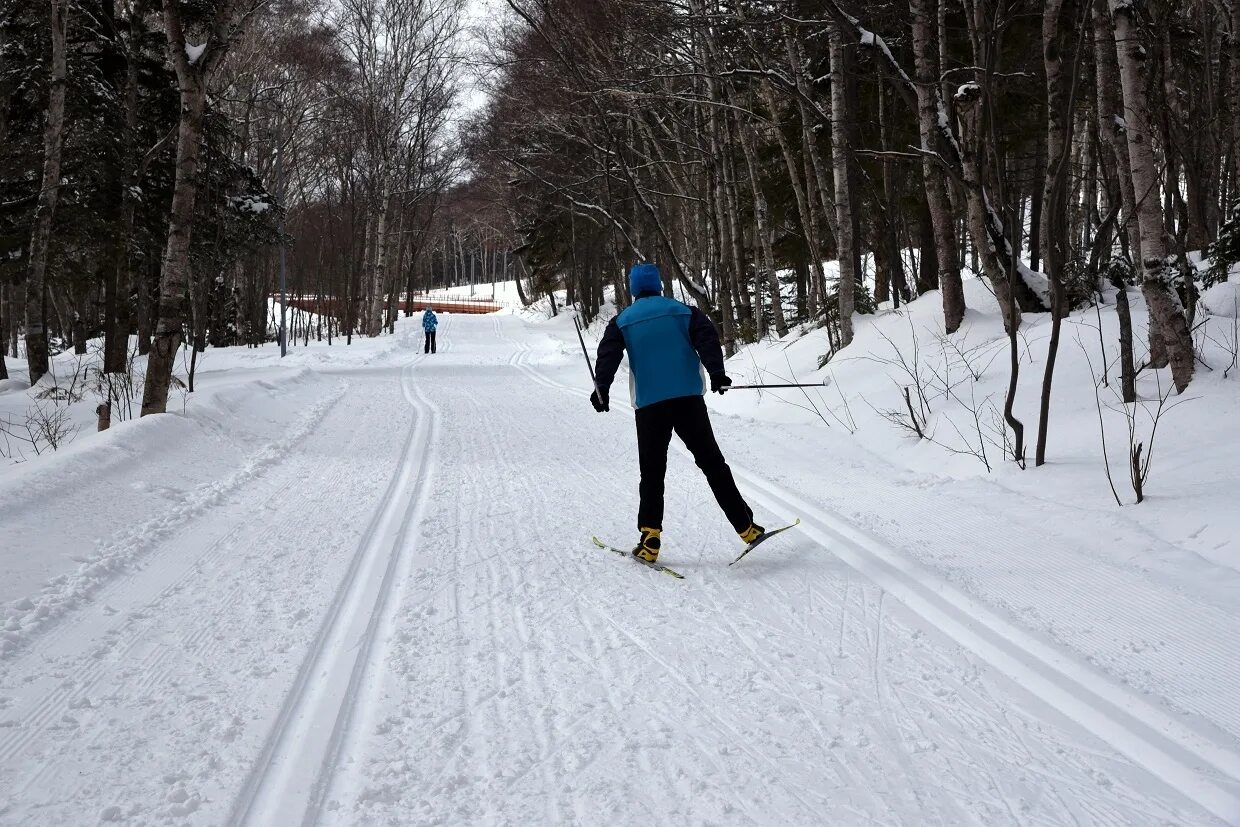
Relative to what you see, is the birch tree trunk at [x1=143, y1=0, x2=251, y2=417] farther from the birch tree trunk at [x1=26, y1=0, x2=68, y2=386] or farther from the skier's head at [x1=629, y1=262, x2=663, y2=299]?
the skier's head at [x1=629, y1=262, x2=663, y2=299]

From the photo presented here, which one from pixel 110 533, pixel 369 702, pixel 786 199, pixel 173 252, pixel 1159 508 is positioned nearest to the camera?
pixel 369 702

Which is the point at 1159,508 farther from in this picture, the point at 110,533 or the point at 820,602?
the point at 110,533

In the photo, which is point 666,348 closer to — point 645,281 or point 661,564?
point 645,281

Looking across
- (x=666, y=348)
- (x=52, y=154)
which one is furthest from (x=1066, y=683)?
(x=52, y=154)

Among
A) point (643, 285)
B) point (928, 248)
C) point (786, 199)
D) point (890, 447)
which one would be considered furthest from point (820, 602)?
point (786, 199)

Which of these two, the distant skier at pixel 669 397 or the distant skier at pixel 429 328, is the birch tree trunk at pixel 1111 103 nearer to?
the distant skier at pixel 669 397

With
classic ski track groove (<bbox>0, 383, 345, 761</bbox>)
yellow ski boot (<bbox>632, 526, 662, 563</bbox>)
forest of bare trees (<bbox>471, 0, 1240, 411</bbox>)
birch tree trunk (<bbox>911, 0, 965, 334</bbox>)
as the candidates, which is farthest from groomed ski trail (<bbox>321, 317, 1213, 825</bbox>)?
birch tree trunk (<bbox>911, 0, 965, 334</bbox>)

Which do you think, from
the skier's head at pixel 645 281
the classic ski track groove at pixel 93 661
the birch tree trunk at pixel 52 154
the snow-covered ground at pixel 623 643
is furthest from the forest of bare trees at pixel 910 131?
the birch tree trunk at pixel 52 154

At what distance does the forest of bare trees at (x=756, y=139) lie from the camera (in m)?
7.90

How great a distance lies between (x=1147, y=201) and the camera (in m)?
6.41

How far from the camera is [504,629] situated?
394 cm

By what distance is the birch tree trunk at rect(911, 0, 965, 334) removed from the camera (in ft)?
31.6

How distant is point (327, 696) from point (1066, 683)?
289 cm

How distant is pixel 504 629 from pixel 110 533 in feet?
10.6
